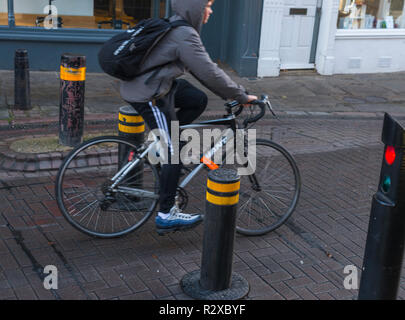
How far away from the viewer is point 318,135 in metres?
7.84

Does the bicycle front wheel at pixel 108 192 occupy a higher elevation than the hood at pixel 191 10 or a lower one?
lower

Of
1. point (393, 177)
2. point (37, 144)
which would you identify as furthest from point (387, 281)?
point (37, 144)

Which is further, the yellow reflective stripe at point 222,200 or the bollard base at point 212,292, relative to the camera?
the bollard base at point 212,292

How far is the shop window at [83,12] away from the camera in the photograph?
10.5 meters

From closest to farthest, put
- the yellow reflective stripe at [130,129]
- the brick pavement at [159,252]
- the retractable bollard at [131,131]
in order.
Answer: the brick pavement at [159,252] < the retractable bollard at [131,131] < the yellow reflective stripe at [130,129]

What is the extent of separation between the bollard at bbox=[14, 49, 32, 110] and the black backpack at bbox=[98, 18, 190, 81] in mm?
4266

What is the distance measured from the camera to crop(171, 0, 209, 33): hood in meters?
3.94

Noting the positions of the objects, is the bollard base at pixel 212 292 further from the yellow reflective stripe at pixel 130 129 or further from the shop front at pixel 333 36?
the shop front at pixel 333 36

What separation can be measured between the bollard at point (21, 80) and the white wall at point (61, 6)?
2925 millimetres

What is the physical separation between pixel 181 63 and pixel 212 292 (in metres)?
1.63

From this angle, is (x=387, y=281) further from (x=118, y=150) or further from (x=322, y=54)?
(x=322, y=54)

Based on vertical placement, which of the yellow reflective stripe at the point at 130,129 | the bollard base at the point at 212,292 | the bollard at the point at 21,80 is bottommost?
the bollard base at the point at 212,292

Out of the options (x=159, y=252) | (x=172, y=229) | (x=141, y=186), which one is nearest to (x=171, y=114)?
(x=141, y=186)

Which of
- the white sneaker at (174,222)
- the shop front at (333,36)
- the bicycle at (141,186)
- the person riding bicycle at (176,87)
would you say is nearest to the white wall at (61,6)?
the shop front at (333,36)
